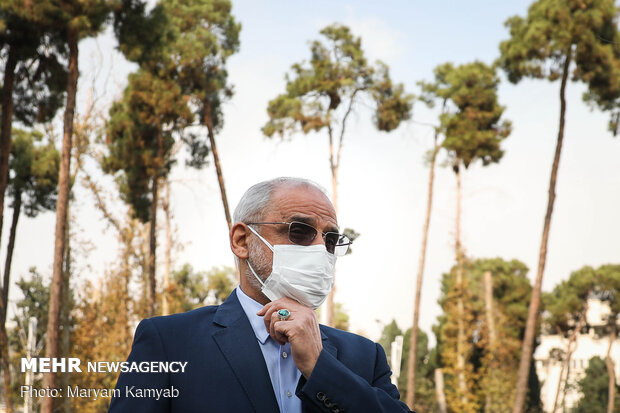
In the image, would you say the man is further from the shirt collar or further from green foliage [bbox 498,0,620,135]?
green foliage [bbox 498,0,620,135]

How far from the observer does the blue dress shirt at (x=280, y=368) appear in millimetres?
2301

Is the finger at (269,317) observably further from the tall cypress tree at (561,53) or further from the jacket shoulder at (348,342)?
the tall cypress tree at (561,53)

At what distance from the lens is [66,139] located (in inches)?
650

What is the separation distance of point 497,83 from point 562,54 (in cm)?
915

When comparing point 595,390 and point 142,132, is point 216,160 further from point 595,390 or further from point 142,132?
point 595,390

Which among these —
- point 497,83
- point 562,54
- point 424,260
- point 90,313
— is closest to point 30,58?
point 90,313

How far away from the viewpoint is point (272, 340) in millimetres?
2436

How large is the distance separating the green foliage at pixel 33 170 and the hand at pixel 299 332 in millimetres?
25060

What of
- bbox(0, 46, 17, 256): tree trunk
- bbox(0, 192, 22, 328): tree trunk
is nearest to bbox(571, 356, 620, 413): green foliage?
bbox(0, 192, 22, 328): tree trunk

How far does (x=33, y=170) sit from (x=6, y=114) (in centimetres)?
863

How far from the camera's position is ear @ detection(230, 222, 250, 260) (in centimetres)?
272

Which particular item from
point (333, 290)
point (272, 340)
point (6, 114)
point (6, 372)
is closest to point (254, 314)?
point (272, 340)

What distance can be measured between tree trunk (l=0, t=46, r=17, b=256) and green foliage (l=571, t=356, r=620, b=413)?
44056 mm

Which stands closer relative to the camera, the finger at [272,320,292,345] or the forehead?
the finger at [272,320,292,345]
